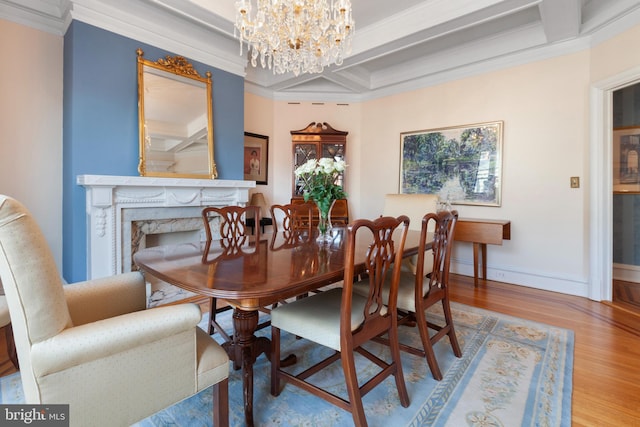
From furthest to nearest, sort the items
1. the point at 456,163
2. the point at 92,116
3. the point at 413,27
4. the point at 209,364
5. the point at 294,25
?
the point at 456,163 → the point at 413,27 → the point at 92,116 → the point at 294,25 → the point at 209,364

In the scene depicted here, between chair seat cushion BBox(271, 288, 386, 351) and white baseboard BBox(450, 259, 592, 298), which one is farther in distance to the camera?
white baseboard BBox(450, 259, 592, 298)

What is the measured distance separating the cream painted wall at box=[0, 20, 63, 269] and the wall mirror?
30.8 inches

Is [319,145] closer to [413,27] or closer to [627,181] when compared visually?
[413,27]

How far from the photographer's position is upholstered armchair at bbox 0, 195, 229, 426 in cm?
90

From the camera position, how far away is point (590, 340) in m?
2.29

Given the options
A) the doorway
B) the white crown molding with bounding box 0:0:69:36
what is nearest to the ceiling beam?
the doorway

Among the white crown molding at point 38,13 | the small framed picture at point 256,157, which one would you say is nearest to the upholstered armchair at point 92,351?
the white crown molding at point 38,13

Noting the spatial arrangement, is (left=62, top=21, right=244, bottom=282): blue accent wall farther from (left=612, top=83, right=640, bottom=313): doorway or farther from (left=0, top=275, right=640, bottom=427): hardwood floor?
(left=612, top=83, right=640, bottom=313): doorway

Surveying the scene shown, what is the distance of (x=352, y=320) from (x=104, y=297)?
3.81ft

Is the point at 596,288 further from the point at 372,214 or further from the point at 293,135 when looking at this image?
the point at 293,135

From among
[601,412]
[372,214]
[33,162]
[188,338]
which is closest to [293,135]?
[372,214]

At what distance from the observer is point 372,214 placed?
16.2ft

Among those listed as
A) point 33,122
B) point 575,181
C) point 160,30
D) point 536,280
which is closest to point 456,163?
point 575,181

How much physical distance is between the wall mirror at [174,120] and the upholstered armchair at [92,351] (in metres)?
2.45
